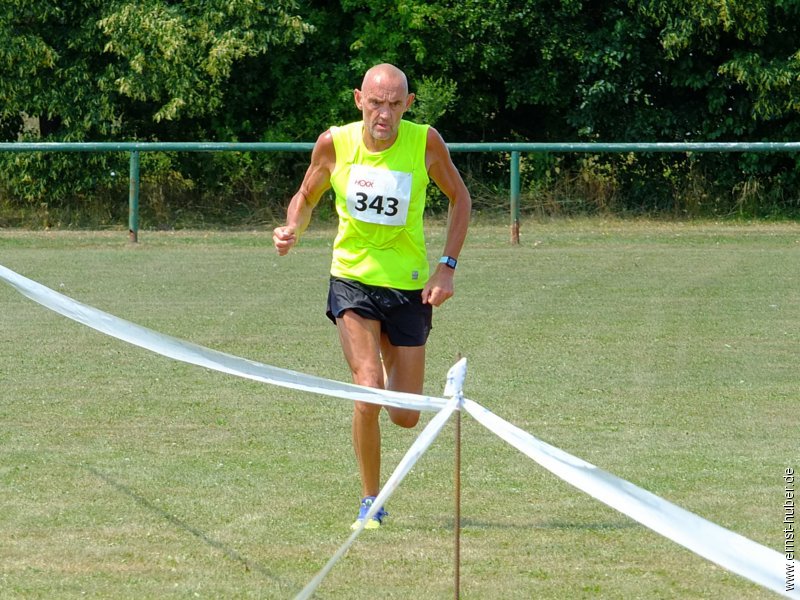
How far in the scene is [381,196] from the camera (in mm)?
6098

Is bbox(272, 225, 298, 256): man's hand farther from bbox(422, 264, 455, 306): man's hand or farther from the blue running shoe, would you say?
the blue running shoe

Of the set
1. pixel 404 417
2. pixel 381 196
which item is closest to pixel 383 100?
pixel 381 196

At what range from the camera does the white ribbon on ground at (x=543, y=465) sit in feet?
10.7

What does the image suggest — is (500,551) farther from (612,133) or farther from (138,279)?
(612,133)

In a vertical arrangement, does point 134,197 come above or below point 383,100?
below

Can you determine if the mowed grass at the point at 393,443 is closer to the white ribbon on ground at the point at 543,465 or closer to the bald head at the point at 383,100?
the white ribbon on ground at the point at 543,465

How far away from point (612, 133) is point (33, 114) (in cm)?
1018

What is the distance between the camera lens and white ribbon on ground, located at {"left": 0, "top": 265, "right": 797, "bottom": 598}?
10.7ft

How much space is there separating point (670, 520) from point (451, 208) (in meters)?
3.07

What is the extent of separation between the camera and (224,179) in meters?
23.7

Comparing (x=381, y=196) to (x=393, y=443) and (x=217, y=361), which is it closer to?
(x=217, y=361)

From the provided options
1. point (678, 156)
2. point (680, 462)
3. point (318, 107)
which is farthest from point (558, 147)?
point (680, 462)

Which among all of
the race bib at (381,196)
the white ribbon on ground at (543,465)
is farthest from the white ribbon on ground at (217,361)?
the race bib at (381,196)

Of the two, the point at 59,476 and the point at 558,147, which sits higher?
the point at 558,147
